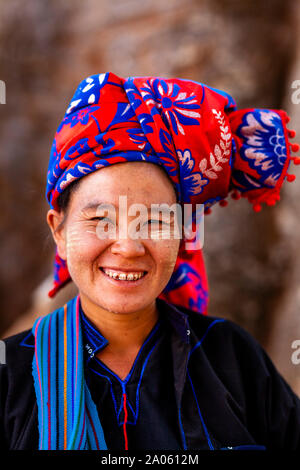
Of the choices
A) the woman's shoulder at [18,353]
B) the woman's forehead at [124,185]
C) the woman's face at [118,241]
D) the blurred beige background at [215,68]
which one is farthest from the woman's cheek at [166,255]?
the blurred beige background at [215,68]

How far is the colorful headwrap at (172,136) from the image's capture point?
1.31 m

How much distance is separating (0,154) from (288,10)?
2.43 meters

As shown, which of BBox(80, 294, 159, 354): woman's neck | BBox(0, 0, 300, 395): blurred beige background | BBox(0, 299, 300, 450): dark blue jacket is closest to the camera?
BBox(0, 299, 300, 450): dark blue jacket

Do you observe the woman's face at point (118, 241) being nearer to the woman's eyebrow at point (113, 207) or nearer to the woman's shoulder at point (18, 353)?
the woman's eyebrow at point (113, 207)

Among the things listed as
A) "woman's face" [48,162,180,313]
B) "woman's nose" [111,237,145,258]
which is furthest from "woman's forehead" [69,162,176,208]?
"woman's nose" [111,237,145,258]

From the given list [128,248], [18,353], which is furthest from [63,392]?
[128,248]

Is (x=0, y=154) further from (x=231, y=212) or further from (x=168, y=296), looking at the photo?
(x=168, y=296)

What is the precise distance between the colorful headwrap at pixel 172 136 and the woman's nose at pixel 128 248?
0.24 meters

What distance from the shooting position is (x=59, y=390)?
4.33 ft

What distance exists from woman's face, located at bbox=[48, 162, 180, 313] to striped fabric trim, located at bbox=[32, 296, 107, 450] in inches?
7.5

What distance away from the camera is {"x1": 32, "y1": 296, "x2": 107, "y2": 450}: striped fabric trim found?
124cm

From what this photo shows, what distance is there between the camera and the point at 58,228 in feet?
4.92

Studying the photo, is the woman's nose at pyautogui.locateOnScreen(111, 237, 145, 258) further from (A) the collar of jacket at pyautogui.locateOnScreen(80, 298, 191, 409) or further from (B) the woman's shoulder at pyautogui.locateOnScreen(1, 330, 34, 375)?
(B) the woman's shoulder at pyautogui.locateOnScreen(1, 330, 34, 375)
